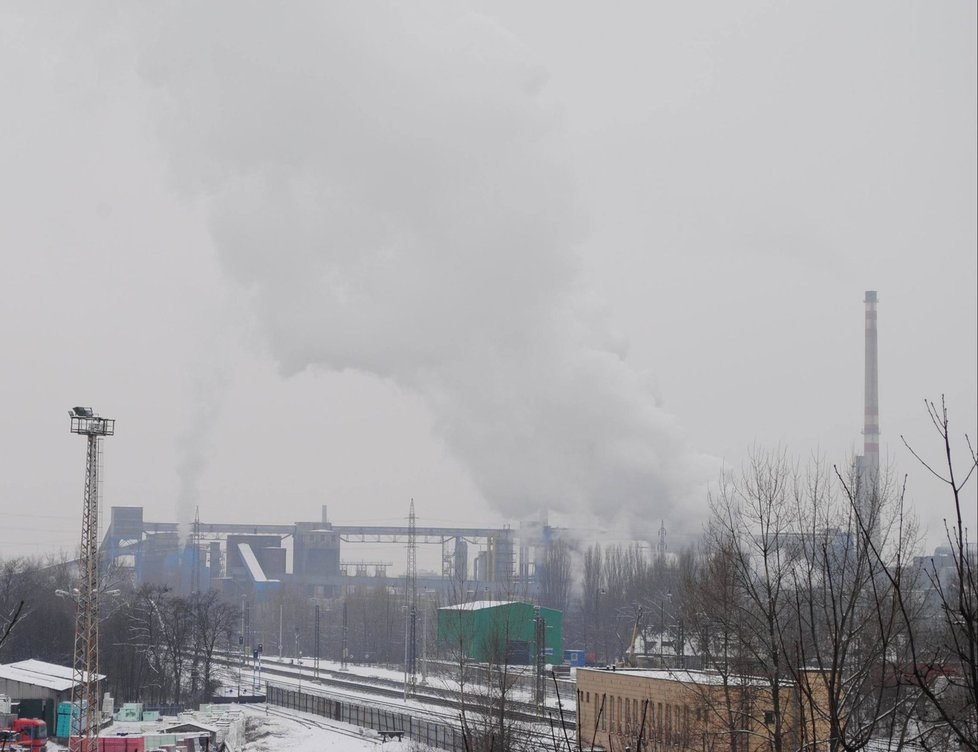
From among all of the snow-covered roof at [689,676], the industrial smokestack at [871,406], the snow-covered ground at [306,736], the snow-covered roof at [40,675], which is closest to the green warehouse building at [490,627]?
the snow-covered ground at [306,736]

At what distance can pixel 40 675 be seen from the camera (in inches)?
1335

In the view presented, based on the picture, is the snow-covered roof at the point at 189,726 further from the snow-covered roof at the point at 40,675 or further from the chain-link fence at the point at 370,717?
the chain-link fence at the point at 370,717


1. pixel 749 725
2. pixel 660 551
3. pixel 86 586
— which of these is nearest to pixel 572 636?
pixel 660 551

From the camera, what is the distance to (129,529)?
303ft

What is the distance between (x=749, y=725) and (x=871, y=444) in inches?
1734

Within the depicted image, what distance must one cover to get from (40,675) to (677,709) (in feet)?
69.0

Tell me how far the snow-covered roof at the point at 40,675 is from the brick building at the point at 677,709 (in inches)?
506

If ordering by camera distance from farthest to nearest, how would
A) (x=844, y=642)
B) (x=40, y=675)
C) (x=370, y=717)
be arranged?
(x=40, y=675), (x=370, y=717), (x=844, y=642)

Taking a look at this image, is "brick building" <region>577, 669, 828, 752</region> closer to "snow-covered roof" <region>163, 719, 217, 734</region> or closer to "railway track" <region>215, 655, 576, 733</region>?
"railway track" <region>215, 655, 576, 733</region>

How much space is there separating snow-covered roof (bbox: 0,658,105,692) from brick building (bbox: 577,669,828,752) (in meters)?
12.9

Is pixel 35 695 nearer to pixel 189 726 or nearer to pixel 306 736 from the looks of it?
pixel 189 726

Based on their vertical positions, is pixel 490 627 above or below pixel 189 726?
above

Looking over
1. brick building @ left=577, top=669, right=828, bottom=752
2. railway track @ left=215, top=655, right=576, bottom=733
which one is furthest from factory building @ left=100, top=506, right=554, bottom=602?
brick building @ left=577, top=669, right=828, bottom=752

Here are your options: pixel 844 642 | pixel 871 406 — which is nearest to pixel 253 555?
pixel 871 406
